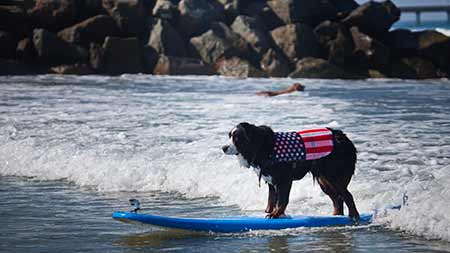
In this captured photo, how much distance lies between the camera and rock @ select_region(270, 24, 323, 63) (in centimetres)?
3522

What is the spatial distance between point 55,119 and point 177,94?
7.79 meters

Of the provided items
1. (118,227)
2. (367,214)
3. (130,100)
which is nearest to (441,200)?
(367,214)

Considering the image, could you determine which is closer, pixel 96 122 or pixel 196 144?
pixel 196 144

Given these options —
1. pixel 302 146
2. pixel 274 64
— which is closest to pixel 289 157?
pixel 302 146

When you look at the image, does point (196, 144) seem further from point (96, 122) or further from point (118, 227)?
point (118, 227)

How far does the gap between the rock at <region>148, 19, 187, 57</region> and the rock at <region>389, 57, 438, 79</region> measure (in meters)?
9.18

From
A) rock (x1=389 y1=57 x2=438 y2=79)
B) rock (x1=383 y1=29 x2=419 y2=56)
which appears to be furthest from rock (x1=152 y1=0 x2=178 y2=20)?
rock (x1=389 y1=57 x2=438 y2=79)

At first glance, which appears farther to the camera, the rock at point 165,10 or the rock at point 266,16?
the rock at point 266,16

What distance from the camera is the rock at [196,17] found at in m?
36.9

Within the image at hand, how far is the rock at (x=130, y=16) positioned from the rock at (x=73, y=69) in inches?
123

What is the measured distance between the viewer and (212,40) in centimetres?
3531

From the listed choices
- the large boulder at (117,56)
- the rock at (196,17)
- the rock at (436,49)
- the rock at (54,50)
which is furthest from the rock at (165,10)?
the rock at (436,49)

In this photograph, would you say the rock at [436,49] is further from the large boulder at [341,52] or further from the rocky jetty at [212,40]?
the large boulder at [341,52]

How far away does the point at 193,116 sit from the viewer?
1684cm
